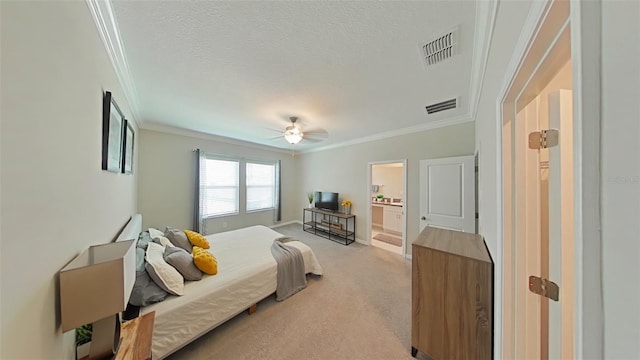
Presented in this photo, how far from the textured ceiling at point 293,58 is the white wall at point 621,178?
123 cm

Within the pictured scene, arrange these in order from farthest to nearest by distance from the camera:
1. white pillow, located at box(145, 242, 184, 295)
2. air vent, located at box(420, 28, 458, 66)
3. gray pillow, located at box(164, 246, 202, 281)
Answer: gray pillow, located at box(164, 246, 202, 281), white pillow, located at box(145, 242, 184, 295), air vent, located at box(420, 28, 458, 66)

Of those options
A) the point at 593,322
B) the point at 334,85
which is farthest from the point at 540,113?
the point at 334,85

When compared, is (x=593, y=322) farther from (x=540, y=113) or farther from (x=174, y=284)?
(x=174, y=284)

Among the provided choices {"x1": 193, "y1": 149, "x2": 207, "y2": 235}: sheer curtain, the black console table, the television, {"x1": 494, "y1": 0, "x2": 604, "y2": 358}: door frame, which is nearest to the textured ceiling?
{"x1": 494, "y1": 0, "x2": 604, "y2": 358}: door frame

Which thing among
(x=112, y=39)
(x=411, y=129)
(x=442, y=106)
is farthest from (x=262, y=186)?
(x=442, y=106)

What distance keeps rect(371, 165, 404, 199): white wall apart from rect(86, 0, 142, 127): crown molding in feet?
18.2

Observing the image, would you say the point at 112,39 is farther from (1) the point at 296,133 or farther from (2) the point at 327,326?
(2) the point at 327,326

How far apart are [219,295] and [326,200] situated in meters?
3.45

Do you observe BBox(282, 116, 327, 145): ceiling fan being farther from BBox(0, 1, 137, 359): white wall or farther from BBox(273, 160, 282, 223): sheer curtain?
BBox(273, 160, 282, 223): sheer curtain

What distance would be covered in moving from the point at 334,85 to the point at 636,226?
2157 millimetres

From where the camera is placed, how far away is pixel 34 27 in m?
0.73

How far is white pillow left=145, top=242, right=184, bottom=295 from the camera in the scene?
5.49ft

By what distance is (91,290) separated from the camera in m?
0.86

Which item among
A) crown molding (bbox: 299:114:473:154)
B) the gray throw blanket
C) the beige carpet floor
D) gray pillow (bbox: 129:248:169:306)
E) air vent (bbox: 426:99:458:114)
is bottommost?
the beige carpet floor
